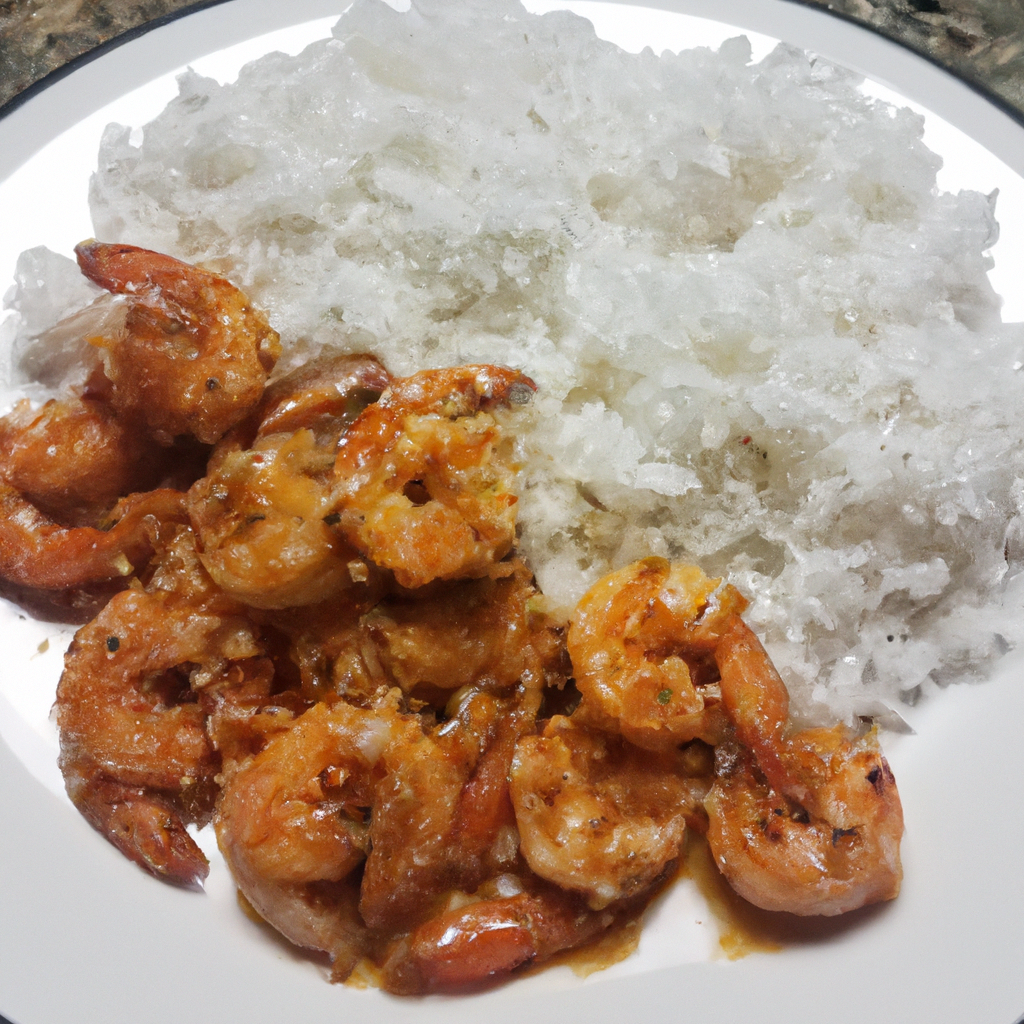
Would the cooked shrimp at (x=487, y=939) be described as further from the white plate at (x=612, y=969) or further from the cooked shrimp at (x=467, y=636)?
the cooked shrimp at (x=467, y=636)

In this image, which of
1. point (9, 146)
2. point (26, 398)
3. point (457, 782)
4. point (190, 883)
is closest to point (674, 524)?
point (457, 782)

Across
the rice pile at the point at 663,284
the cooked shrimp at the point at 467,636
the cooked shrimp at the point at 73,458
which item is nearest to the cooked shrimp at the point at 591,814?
the cooked shrimp at the point at 467,636

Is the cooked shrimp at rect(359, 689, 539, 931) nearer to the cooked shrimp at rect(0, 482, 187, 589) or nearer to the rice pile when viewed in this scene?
the rice pile

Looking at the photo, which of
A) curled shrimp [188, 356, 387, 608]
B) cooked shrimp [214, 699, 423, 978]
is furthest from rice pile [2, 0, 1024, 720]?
cooked shrimp [214, 699, 423, 978]

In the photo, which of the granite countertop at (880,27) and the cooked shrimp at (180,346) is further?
the granite countertop at (880,27)

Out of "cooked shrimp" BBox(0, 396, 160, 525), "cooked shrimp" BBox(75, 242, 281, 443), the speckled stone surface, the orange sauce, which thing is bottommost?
the orange sauce

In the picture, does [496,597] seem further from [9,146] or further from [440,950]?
[9,146]

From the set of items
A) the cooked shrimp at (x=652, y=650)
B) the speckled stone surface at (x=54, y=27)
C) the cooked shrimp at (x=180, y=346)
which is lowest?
the cooked shrimp at (x=652, y=650)
